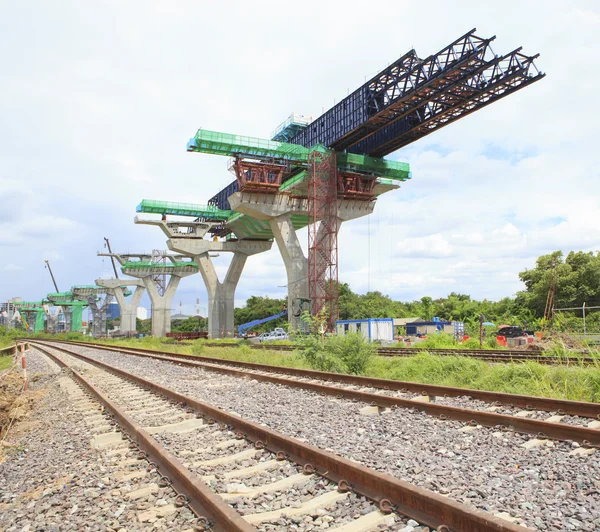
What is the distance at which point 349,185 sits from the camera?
44.7m

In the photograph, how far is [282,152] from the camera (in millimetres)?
40875

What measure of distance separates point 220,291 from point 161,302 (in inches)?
983

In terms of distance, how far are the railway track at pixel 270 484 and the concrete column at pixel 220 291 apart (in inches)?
2142

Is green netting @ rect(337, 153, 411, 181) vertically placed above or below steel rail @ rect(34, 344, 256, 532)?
above

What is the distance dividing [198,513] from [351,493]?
1.18 m

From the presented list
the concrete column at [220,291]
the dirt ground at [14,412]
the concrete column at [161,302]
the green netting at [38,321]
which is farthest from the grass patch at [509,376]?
the green netting at [38,321]

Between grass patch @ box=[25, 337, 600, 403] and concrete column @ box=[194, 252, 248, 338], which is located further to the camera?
concrete column @ box=[194, 252, 248, 338]

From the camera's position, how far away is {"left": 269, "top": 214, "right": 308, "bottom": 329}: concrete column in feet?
139

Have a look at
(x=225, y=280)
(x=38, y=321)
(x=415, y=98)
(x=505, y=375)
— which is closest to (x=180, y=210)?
(x=225, y=280)

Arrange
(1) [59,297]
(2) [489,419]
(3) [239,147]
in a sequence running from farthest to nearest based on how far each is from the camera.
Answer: (1) [59,297] → (3) [239,147] → (2) [489,419]

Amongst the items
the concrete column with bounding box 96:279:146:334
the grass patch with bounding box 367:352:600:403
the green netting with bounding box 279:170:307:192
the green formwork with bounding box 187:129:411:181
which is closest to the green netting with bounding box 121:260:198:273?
the concrete column with bounding box 96:279:146:334

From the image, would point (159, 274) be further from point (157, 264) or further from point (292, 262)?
point (292, 262)

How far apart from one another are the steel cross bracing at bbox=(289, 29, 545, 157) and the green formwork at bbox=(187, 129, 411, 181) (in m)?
1.13

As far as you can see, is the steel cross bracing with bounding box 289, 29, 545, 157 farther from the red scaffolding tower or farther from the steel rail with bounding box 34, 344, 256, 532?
the steel rail with bounding box 34, 344, 256, 532
